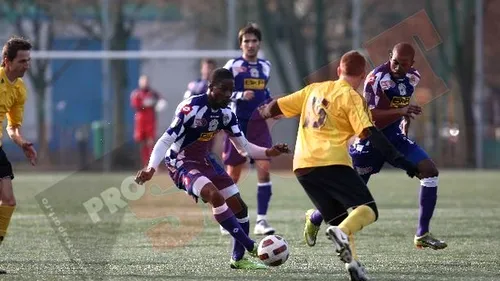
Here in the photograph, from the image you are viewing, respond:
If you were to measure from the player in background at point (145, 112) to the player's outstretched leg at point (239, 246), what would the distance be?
13.7 m

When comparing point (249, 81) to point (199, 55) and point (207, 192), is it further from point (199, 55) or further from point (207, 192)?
point (199, 55)

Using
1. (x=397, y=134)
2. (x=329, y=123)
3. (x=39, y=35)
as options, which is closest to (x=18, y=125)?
(x=329, y=123)

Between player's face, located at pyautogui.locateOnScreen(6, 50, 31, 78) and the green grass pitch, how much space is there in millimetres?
1424

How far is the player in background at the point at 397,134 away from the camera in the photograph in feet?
29.0

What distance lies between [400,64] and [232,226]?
2.10 meters

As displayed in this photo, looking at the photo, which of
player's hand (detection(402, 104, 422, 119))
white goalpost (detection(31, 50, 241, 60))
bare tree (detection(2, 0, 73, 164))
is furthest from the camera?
bare tree (detection(2, 0, 73, 164))

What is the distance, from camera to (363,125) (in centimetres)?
693

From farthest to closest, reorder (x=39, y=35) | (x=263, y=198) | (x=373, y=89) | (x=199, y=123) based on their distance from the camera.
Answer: (x=39, y=35) → (x=263, y=198) → (x=373, y=89) → (x=199, y=123)

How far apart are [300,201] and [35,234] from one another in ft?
16.7

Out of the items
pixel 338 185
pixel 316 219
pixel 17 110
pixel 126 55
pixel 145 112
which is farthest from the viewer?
pixel 126 55

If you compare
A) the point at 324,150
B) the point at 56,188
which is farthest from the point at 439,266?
the point at 56,188

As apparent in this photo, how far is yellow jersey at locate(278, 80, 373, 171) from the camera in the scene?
7057 millimetres

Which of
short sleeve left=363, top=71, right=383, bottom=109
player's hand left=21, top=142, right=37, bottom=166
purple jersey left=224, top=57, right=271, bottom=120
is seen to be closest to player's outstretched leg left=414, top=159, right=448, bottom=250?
short sleeve left=363, top=71, right=383, bottom=109

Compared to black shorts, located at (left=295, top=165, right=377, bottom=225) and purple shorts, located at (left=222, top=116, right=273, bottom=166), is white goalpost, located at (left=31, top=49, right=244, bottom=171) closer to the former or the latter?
purple shorts, located at (left=222, top=116, right=273, bottom=166)
